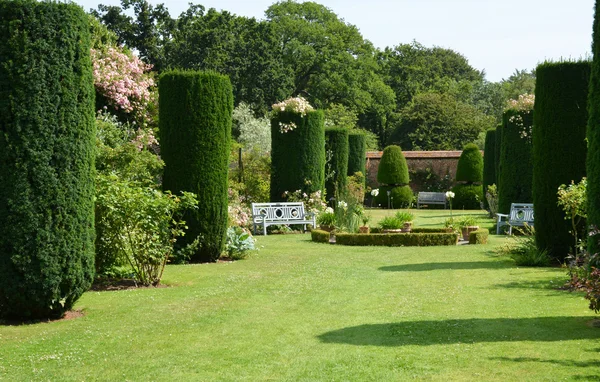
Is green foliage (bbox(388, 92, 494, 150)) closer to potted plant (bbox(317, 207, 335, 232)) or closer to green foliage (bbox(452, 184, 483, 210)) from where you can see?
green foliage (bbox(452, 184, 483, 210))

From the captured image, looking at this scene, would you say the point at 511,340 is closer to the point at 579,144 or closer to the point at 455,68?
the point at 579,144

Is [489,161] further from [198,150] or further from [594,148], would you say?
[594,148]

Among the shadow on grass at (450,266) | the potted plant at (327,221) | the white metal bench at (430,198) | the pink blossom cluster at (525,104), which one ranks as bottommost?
the shadow on grass at (450,266)

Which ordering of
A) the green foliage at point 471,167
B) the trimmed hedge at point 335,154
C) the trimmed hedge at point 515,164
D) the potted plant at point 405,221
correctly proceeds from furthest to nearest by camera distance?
1. the green foliage at point 471,167
2. the trimmed hedge at point 335,154
3. the trimmed hedge at point 515,164
4. the potted plant at point 405,221

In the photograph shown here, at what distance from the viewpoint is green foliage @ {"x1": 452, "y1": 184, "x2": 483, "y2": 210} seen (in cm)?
3031

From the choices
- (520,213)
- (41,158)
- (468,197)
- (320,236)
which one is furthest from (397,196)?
(41,158)

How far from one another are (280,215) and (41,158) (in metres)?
12.3

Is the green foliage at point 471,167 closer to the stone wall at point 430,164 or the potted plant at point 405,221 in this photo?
the stone wall at point 430,164

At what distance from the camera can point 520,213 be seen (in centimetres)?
1612

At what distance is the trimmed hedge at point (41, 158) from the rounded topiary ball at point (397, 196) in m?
24.5

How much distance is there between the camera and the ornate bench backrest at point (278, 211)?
18038mm

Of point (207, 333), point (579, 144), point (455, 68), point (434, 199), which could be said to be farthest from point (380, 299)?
point (455, 68)

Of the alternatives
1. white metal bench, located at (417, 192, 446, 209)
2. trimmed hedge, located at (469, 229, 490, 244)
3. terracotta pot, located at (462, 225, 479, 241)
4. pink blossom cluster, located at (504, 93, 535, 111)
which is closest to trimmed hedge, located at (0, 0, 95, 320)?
trimmed hedge, located at (469, 229, 490, 244)

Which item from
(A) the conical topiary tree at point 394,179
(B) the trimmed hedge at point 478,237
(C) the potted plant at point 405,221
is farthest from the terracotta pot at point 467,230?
(A) the conical topiary tree at point 394,179
